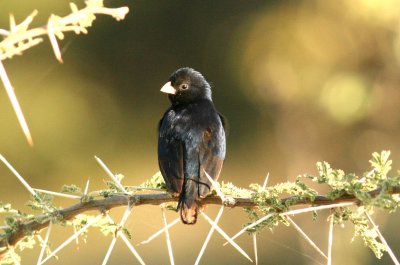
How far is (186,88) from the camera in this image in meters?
5.19

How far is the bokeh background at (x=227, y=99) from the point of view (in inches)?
436

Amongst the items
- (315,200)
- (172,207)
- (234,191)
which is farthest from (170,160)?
(315,200)

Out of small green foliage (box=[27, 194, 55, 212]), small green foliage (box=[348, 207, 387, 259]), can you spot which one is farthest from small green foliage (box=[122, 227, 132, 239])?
small green foliage (box=[348, 207, 387, 259])

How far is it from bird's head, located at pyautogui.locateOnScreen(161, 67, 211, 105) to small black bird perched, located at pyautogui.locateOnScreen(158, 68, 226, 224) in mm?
104

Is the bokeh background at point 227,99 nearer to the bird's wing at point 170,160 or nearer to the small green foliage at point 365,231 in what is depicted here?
the bird's wing at point 170,160

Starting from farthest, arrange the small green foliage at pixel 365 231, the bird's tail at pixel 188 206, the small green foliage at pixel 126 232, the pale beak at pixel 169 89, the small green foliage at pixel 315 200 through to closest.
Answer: the pale beak at pixel 169 89, the bird's tail at pixel 188 206, the small green foliage at pixel 126 232, the small green foliage at pixel 365 231, the small green foliage at pixel 315 200

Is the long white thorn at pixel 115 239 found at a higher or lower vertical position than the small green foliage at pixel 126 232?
lower

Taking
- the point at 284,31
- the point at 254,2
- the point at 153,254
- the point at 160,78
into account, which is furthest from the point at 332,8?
the point at 160,78

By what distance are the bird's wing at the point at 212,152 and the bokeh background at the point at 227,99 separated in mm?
5654

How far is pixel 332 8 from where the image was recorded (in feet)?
38.4

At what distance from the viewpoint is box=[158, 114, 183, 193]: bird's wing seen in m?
3.91

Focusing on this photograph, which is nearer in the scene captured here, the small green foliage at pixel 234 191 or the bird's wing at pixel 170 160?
the small green foliage at pixel 234 191

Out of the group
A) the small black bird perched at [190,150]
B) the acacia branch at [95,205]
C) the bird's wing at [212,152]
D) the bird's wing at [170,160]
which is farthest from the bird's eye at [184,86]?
the acacia branch at [95,205]

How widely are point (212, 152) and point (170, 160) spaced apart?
0.77 ft
